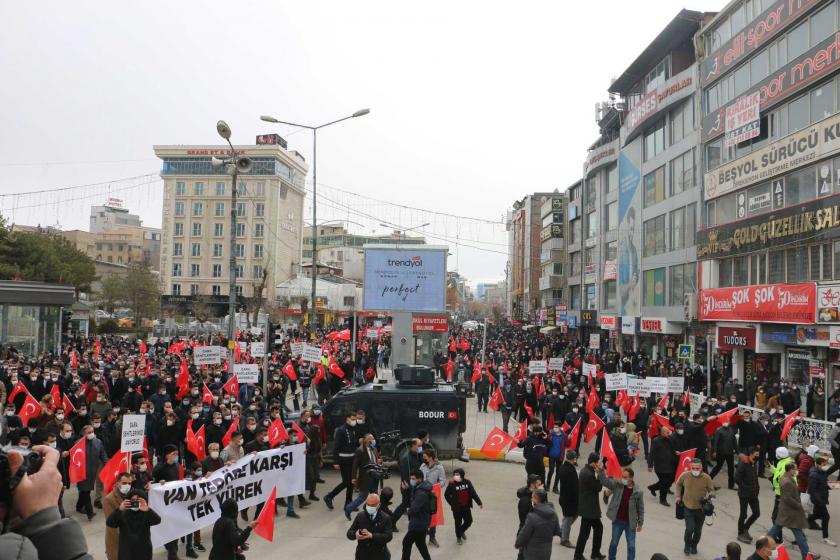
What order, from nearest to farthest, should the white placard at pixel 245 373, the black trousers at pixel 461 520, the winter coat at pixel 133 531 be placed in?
the winter coat at pixel 133 531 < the black trousers at pixel 461 520 < the white placard at pixel 245 373

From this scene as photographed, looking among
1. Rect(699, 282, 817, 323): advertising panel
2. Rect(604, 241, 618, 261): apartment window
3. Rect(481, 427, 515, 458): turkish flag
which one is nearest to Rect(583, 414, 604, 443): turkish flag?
Rect(481, 427, 515, 458): turkish flag

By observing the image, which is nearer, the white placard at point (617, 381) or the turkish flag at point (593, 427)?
the turkish flag at point (593, 427)

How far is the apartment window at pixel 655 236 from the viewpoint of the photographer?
39406mm

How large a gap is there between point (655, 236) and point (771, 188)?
12.8 meters

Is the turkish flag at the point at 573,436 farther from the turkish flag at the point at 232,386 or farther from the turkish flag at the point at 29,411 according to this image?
the turkish flag at the point at 29,411

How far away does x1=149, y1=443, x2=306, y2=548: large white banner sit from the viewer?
8.61m

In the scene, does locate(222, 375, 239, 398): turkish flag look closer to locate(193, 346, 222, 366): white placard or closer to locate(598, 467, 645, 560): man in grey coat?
locate(193, 346, 222, 366): white placard

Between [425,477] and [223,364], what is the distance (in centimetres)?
1622

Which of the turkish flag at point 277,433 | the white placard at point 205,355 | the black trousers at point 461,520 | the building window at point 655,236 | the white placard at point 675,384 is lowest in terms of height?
the black trousers at point 461,520

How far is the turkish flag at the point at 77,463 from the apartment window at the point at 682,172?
105 ft

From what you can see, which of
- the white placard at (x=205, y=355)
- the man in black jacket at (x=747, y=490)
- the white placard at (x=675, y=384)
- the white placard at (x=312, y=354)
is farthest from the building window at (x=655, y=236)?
the man in black jacket at (x=747, y=490)

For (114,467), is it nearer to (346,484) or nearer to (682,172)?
(346,484)

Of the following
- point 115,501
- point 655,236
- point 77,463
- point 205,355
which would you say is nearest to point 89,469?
point 77,463

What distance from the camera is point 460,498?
1002cm
